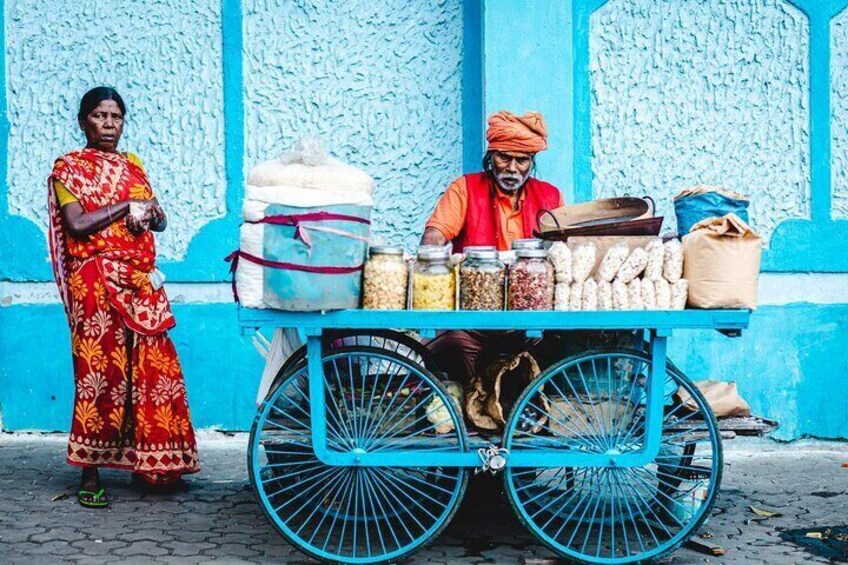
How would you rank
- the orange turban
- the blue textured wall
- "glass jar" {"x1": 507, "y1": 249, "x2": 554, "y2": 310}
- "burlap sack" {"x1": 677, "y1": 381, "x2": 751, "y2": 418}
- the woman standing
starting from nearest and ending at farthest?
1. "glass jar" {"x1": 507, "y1": 249, "x2": 554, "y2": 310}
2. "burlap sack" {"x1": 677, "y1": 381, "x2": 751, "y2": 418}
3. the orange turban
4. the woman standing
5. the blue textured wall

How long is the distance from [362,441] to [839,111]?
376cm

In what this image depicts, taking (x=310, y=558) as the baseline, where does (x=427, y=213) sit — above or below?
above

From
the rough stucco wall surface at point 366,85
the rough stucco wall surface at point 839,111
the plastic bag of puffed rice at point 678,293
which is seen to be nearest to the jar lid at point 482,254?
the plastic bag of puffed rice at point 678,293

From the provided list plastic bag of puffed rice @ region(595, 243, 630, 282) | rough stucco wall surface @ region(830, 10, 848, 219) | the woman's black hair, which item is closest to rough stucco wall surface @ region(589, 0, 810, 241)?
rough stucco wall surface @ region(830, 10, 848, 219)

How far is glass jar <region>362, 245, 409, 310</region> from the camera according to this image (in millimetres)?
4020

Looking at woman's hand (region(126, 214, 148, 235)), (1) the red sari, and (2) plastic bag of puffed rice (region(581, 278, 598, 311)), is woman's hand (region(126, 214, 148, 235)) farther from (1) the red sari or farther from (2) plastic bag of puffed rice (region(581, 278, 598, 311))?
(2) plastic bag of puffed rice (region(581, 278, 598, 311))

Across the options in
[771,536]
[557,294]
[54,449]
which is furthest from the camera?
[54,449]

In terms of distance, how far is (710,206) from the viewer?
4.21 meters

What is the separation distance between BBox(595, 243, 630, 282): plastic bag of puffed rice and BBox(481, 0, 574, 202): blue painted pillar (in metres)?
2.06

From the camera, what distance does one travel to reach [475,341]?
185 inches

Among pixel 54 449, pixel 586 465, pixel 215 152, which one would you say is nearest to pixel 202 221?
pixel 215 152

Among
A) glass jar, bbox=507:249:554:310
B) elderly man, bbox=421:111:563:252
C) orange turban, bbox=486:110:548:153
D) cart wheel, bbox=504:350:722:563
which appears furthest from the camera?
elderly man, bbox=421:111:563:252

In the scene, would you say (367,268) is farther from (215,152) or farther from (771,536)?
(215,152)

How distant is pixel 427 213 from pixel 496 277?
2343 millimetres
